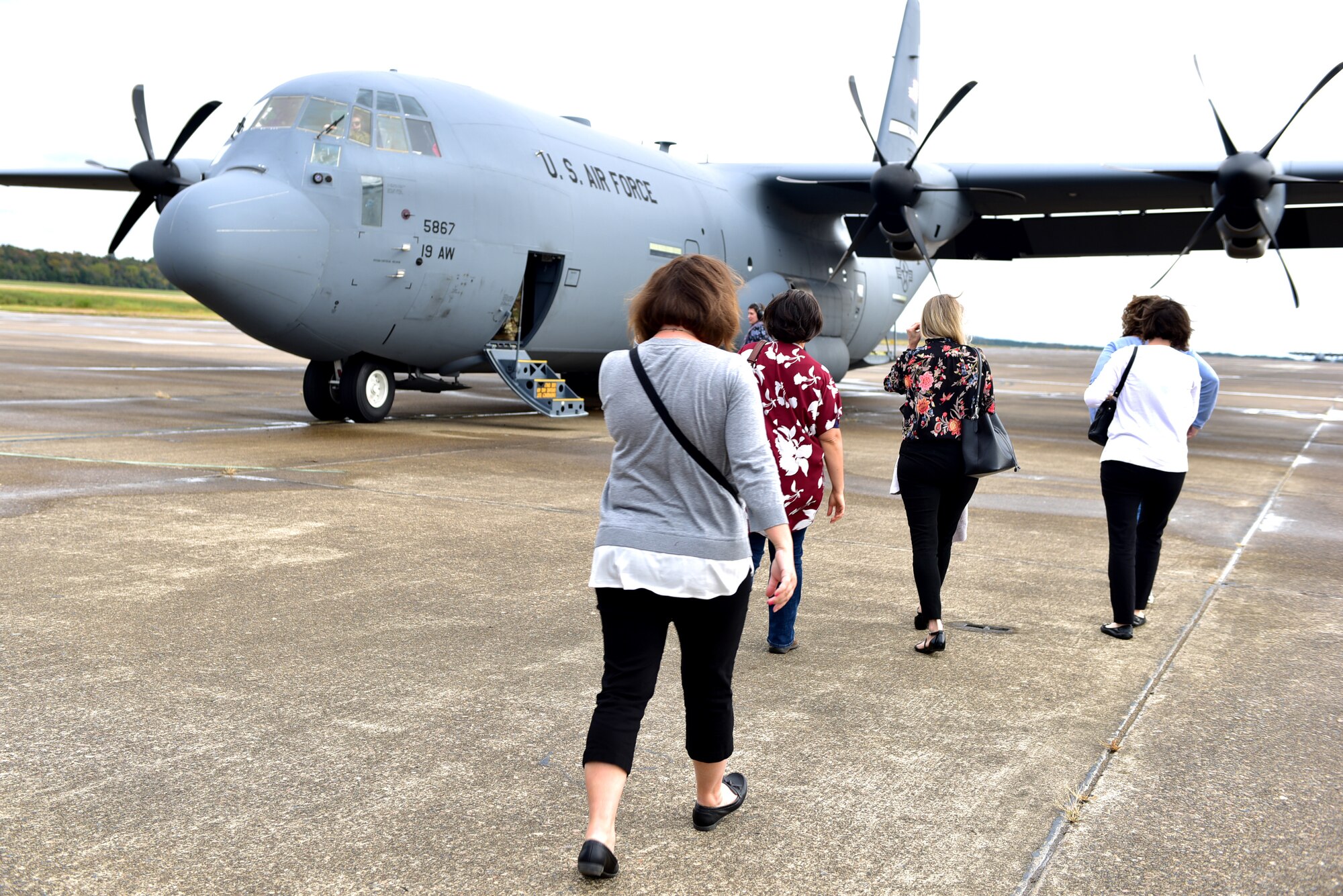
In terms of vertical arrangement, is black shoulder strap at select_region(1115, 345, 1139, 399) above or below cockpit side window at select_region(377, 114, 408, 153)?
below

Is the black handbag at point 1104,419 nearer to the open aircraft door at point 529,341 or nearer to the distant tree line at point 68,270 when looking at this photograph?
the open aircraft door at point 529,341

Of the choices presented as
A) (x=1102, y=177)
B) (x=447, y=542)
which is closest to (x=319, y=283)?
(x=447, y=542)

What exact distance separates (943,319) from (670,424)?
8.84 feet

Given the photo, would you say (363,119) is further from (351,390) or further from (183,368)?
(183,368)

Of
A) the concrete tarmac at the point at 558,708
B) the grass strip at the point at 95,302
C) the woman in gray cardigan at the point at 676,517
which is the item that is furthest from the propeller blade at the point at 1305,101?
the grass strip at the point at 95,302

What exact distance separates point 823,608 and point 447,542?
240cm

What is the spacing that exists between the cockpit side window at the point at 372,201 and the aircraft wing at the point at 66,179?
1131cm

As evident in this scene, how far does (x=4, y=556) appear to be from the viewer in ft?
19.0

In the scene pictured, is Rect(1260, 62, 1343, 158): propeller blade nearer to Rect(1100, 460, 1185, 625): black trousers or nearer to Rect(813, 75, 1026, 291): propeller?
Rect(813, 75, 1026, 291): propeller

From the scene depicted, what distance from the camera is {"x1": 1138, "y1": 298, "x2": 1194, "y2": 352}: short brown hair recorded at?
5504 mm

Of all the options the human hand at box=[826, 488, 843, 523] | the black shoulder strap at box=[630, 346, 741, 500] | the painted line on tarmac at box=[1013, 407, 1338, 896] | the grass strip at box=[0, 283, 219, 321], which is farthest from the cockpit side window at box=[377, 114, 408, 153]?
the grass strip at box=[0, 283, 219, 321]

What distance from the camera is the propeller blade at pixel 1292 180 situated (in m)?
15.8

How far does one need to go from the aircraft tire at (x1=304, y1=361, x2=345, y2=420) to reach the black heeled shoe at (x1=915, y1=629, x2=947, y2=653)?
9840 mm

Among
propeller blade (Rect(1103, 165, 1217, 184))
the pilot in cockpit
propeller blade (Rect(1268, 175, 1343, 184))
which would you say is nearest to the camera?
the pilot in cockpit
